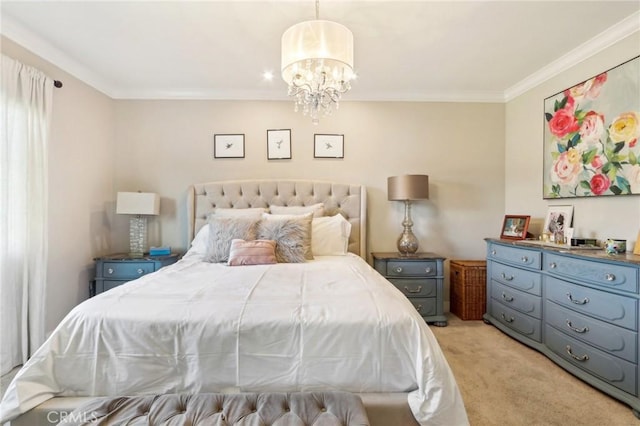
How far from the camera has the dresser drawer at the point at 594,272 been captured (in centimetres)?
171

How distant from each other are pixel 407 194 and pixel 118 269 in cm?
303

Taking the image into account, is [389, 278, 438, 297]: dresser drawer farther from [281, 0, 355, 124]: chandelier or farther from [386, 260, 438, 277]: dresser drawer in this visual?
[281, 0, 355, 124]: chandelier

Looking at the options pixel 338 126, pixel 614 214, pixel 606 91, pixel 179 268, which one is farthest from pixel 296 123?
pixel 614 214

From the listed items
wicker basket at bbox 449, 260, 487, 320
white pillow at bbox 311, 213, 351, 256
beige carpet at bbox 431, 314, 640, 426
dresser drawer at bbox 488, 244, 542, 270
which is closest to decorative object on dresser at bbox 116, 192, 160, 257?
white pillow at bbox 311, 213, 351, 256

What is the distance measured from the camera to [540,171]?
2.94 meters

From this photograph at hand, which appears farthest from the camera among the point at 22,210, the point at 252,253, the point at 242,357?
the point at 252,253

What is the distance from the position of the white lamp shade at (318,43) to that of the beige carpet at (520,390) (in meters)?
2.32

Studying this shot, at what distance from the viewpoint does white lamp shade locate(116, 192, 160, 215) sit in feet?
9.70

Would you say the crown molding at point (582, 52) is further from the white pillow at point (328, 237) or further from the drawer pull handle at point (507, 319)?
the white pillow at point (328, 237)

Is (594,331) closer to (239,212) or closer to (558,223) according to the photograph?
(558,223)

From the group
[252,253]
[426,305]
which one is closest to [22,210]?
[252,253]

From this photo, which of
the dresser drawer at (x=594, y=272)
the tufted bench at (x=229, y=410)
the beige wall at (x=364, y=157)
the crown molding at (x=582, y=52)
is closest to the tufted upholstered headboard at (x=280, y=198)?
the beige wall at (x=364, y=157)

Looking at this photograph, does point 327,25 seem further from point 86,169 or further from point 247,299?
point 86,169

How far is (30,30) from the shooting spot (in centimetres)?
221
